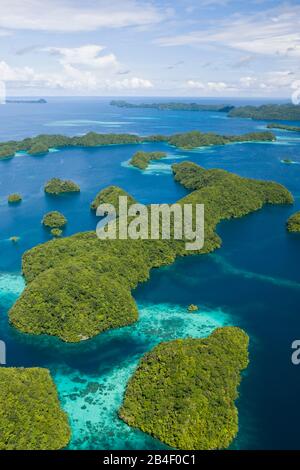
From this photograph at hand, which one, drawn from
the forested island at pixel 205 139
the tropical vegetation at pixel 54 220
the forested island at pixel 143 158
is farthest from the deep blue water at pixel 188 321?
the forested island at pixel 205 139

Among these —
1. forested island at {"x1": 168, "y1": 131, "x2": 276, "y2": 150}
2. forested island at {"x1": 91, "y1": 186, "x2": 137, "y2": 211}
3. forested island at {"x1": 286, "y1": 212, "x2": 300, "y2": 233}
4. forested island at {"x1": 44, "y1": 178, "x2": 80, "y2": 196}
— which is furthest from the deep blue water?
forested island at {"x1": 168, "y1": 131, "x2": 276, "y2": 150}

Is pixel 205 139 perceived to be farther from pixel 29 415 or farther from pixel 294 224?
pixel 29 415

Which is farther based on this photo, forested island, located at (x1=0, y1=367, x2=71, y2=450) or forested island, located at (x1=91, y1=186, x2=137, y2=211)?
forested island, located at (x1=91, y1=186, x2=137, y2=211)

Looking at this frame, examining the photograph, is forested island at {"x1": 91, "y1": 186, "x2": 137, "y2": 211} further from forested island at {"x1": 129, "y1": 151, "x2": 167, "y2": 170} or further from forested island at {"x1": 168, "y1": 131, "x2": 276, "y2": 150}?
forested island at {"x1": 168, "y1": 131, "x2": 276, "y2": 150}

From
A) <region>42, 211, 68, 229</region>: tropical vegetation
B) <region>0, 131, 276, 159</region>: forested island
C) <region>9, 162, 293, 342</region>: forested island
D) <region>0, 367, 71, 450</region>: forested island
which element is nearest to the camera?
<region>0, 367, 71, 450</region>: forested island

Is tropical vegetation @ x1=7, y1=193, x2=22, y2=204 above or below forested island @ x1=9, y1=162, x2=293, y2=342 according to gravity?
above
